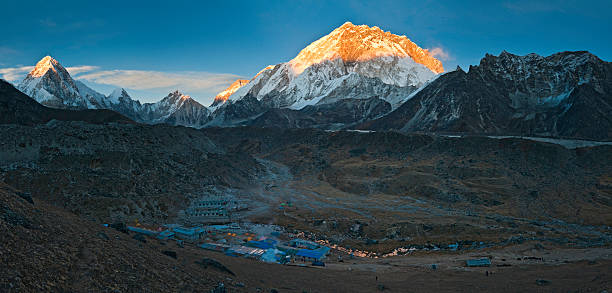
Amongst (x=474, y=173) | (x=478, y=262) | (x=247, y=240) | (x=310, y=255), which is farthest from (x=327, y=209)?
(x=474, y=173)

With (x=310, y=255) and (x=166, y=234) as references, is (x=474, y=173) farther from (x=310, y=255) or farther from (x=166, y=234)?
(x=166, y=234)

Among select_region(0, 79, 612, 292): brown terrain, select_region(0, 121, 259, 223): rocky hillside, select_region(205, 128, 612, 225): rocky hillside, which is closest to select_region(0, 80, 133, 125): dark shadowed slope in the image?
select_region(0, 79, 612, 292): brown terrain

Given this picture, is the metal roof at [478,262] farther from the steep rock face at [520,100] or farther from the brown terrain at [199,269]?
the steep rock face at [520,100]

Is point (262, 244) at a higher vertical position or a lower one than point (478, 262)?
lower

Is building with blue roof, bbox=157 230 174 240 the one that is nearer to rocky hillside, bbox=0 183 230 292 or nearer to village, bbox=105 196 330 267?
village, bbox=105 196 330 267

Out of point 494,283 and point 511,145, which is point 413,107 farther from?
point 494,283

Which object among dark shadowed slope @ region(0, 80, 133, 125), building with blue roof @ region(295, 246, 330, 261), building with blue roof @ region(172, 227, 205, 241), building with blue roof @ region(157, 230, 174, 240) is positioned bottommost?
building with blue roof @ region(295, 246, 330, 261)

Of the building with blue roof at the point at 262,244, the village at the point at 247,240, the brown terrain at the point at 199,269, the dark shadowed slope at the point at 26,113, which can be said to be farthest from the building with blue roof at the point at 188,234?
the dark shadowed slope at the point at 26,113
